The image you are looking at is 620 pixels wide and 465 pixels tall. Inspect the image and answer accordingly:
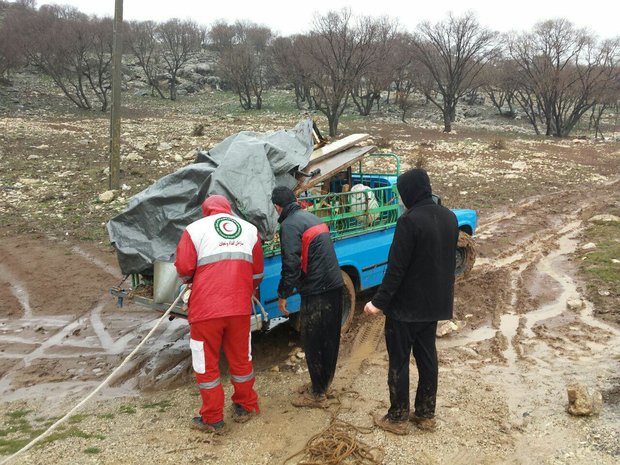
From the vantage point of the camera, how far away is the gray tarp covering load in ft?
15.8

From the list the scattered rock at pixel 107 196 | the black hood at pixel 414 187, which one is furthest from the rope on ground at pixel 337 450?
the scattered rock at pixel 107 196

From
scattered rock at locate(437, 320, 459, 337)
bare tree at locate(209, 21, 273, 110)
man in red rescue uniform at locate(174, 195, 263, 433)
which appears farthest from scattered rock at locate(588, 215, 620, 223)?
bare tree at locate(209, 21, 273, 110)

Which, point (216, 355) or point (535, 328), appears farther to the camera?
point (535, 328)

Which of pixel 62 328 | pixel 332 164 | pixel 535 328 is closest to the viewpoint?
pixel 535 328

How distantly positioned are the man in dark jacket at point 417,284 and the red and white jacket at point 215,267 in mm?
971

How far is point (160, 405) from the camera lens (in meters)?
4.60

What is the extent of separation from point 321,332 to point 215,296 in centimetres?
102

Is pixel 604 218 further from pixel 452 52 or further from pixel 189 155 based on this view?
pixel 452 52

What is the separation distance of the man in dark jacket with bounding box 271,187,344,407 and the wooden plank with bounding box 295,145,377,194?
124 centimetres

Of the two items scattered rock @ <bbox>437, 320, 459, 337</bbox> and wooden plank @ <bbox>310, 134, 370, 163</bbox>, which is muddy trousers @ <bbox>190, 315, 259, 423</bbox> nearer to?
scattered rock @ <bbox>437, 320, 459, 337</bbox>

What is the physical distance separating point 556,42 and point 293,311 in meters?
36.1

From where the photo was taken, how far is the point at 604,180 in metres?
17.1

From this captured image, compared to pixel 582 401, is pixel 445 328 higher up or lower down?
lower down

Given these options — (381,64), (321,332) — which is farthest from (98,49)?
(321,332)
